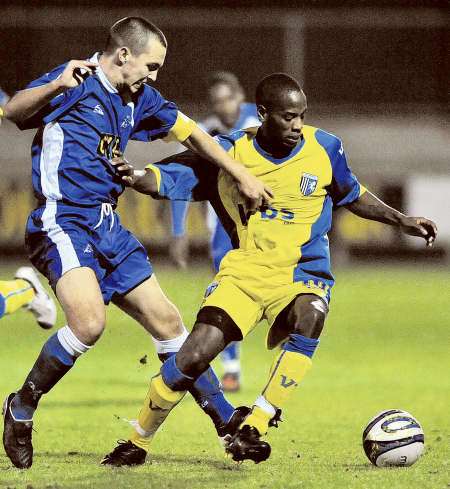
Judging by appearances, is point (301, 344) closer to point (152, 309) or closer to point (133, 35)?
point (152, 309)

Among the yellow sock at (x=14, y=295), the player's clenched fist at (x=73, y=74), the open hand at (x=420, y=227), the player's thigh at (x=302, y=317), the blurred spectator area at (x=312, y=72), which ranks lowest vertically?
the blurred spectator area at (x=312, y=72)

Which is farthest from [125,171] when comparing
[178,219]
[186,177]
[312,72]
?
[312,72]

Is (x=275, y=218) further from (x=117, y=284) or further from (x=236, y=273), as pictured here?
(x=117, y=284)

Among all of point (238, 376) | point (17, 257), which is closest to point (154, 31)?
point (238, 376)

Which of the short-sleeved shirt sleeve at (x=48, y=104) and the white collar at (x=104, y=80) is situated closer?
the short-sleeved shirt sleeve at (x=48, y=104)

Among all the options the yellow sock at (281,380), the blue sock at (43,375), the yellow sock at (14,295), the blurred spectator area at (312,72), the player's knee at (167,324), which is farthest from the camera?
the blurred spectator area at (312,72)

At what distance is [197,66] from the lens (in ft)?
63.0

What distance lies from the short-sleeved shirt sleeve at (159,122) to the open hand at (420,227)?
1.24 metres

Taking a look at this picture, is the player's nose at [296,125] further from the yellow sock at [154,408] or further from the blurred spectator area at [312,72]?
the blurred spectator area at [312,72]

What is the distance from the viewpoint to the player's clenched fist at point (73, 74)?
5.62m

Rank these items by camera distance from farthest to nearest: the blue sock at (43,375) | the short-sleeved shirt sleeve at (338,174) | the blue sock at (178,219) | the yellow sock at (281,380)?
1. the blue sock at (178,219)
2. the short-sleeved shirt sleeve at (338,174)
3. the blue sock at (43,375)
4. the yellow sock at (281,380)

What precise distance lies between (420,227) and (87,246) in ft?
5.76

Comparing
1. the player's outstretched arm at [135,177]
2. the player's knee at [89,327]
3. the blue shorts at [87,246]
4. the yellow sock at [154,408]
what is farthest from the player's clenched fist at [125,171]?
the yellow sock at [154,408]

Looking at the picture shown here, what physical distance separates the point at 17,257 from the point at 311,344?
13.1 meters
